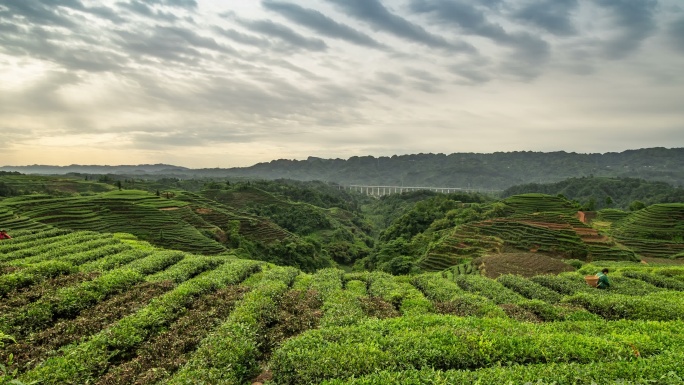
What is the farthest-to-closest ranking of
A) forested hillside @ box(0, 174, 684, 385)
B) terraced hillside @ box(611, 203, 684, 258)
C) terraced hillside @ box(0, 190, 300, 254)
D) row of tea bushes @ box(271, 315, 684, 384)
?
terraced hillside @ box(611, 203, 684, 258) → terraced hillside @ box(0, 190, 300, 254) → row of tea bushes @ box(271, 315, 684, 384) → forested hillside @ box(0, 174, 684, 385)

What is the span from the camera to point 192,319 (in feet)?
41.9

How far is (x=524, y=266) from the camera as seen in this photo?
32.9m

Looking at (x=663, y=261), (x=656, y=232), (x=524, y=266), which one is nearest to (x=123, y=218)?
(x=524, y=266)

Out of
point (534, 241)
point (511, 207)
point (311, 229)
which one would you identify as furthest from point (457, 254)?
point (311, 229)

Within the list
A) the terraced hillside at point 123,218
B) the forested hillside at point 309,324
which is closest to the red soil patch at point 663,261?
the forested hillside at point 309,324

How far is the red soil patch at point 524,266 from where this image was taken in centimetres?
3177

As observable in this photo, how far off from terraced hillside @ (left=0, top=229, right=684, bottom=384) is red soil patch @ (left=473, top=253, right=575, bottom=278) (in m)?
13.1

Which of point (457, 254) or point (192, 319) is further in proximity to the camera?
point (457, 254)

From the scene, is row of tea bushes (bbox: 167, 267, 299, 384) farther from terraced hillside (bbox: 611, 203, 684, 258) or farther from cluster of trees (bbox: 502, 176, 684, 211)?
cluster of trees (bbox: 502, 176, 684, 211)

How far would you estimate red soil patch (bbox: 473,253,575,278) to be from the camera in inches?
1251

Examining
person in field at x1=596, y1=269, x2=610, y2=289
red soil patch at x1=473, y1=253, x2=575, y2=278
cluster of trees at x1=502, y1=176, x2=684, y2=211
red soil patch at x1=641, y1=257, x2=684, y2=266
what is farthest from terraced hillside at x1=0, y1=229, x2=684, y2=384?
cluster of trees at x1=502, y1=176, x2=684, y2=211

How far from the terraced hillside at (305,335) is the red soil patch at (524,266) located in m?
13.1

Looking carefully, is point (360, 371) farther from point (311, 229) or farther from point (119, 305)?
point (311, 229)

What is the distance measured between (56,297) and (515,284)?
25493 millimetres
